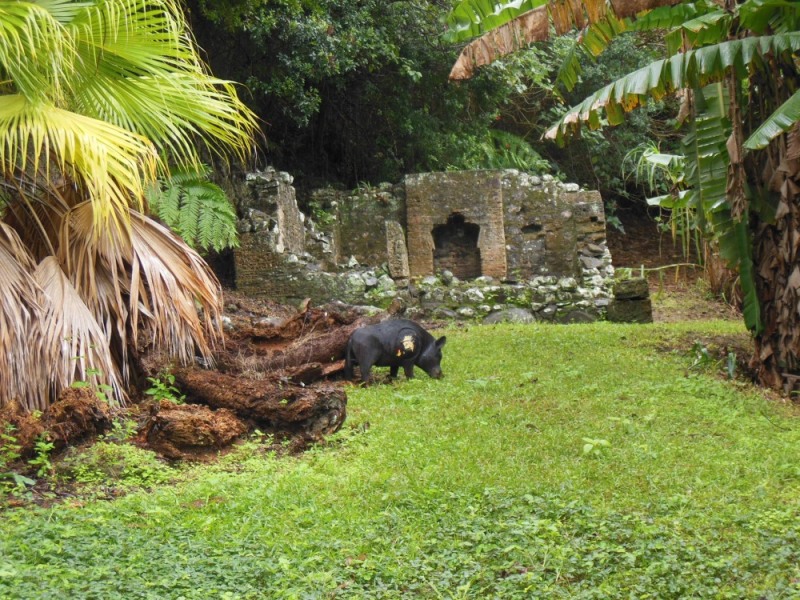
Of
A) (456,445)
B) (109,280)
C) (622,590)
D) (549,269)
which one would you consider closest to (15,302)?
(109,280)

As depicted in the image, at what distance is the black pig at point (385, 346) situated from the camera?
8914mm

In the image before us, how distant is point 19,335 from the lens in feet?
21.8

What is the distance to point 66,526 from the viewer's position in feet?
17.0

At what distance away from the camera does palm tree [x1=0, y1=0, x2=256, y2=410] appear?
6.69 meters

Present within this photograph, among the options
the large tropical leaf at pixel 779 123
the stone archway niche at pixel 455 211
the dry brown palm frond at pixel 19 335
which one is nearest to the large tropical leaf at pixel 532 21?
the large tropical leaf at pixel 779 123

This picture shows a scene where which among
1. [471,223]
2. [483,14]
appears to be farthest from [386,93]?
[483,14]

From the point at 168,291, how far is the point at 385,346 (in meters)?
2.18

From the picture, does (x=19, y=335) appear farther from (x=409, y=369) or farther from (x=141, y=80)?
(x=409, y=369)

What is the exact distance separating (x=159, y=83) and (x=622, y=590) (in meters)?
5.33

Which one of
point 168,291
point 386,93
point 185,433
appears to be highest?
point 386,93

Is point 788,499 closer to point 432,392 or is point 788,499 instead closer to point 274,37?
point 432,392

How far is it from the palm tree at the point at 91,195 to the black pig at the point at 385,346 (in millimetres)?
1469

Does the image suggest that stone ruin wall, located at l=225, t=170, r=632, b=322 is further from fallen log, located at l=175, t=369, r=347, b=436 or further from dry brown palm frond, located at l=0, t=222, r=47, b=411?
dry brown palm frond, located at l=0, t=222, r=47, b=411

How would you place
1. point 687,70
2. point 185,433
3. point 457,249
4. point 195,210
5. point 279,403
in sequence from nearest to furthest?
1. point 185,433
2. point 279,403
3. point 687,70
4. point 195,210
5. point 457,249
